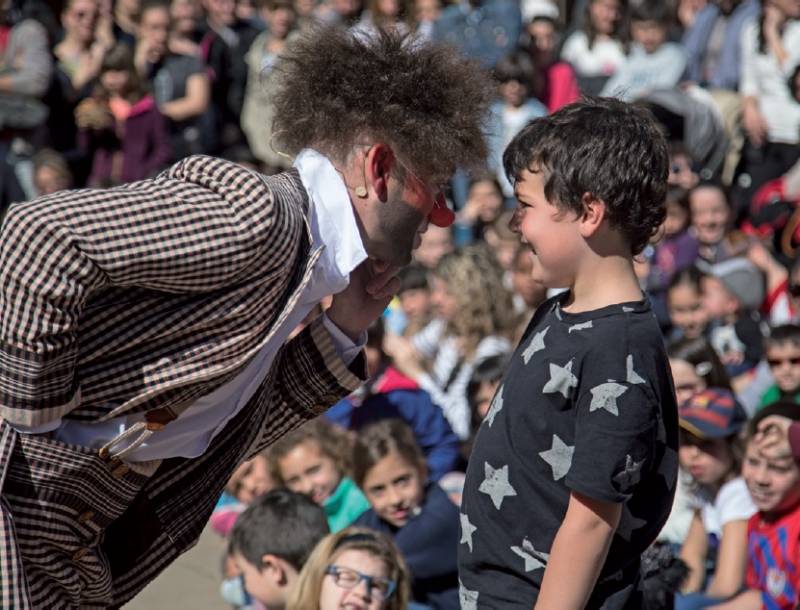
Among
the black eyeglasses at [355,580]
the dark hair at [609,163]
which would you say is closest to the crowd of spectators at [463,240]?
the black eyeglasses at [355,580]

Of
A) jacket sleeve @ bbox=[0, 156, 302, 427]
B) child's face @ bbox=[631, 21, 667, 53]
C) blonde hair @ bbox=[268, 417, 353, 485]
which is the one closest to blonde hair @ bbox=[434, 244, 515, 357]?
blonde hair @ bbox=[268, 417, 353, 485]

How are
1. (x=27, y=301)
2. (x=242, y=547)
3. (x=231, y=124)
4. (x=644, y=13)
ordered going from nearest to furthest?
(x=27, y=301) < (x=242, y=547) < (x=644, y=13) < (x=231, y=124)

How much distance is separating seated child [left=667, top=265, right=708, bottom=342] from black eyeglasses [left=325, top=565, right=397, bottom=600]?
280cm

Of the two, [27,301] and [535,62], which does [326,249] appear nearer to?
[27,301]

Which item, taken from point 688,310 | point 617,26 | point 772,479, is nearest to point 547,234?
point 772,479

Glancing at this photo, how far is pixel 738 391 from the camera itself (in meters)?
5.47

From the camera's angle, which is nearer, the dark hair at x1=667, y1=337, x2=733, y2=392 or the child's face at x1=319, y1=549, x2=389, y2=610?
the child's face at x1=319, y1=549, x2=389, y2=610

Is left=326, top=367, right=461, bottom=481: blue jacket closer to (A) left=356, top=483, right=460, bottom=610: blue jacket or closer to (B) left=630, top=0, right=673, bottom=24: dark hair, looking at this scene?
(A) left=356, top=483, right=460, bottom=610: blue jacket

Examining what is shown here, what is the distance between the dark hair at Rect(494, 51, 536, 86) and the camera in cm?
848

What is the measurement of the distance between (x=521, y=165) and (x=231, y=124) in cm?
761

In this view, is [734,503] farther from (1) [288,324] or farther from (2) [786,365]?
(1) [288,324]

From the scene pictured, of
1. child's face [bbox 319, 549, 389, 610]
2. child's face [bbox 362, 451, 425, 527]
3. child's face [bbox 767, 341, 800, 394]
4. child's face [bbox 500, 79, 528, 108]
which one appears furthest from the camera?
child's face [bbox 500, 79, 528, 108]

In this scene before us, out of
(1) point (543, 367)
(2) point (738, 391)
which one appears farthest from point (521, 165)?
(2) point (738, 391)

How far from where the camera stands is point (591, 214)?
2246 millimetres
